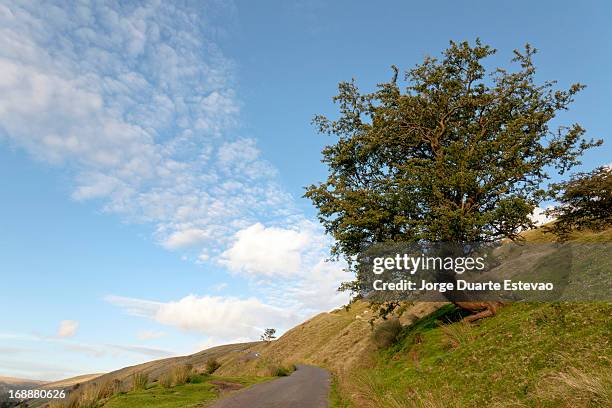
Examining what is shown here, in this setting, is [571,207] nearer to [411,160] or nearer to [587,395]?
[411,160]

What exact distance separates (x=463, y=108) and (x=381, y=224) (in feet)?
33.6

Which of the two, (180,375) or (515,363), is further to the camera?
(180,375)

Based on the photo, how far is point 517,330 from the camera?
1806 cm

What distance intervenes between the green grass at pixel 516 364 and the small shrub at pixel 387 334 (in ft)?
32.1

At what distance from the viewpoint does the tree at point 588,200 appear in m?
34.6

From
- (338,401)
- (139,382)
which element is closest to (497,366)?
(338,401)

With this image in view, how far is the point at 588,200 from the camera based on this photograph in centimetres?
3559

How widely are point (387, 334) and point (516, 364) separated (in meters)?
21.5

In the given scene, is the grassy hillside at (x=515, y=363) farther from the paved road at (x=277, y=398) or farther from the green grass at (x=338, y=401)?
the paved road at (x=277, y=398)

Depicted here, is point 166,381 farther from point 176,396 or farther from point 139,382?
point 176,396

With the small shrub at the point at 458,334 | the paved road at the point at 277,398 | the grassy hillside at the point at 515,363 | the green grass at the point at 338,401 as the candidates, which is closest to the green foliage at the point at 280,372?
the paved road at the point at 277,398

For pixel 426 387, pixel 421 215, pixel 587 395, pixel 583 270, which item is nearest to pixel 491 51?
pixel 421 215

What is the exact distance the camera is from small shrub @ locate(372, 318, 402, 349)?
3372 cm

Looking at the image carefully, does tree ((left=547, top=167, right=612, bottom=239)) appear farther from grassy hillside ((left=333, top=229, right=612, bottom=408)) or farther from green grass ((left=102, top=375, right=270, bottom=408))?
green grass ((left=102, top=375, right=270, bottom=408))
